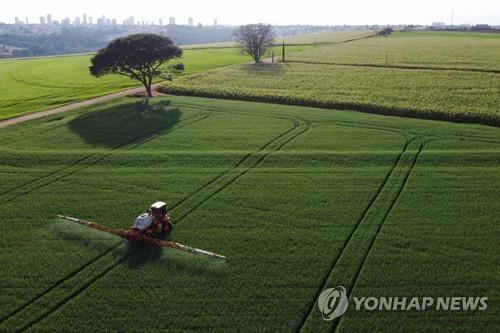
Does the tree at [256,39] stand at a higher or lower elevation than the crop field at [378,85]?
higher

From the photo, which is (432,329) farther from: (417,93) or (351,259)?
(417,93)

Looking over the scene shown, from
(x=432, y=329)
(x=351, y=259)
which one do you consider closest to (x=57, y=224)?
(x=351, y=259)

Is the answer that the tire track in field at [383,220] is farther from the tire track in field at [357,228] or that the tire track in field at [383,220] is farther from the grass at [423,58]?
the grass at [423,58]

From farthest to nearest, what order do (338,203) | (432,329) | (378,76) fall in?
(378,76)
(338,203)
(432,329)

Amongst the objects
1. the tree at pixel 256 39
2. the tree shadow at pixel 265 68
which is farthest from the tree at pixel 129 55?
the tree at pixel 256 39

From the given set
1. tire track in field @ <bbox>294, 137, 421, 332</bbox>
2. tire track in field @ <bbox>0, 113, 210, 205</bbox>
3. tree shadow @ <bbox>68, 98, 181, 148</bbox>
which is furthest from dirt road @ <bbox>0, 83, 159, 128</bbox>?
tire track in field @ <bbox>294, 137, 421, 332</bbox>

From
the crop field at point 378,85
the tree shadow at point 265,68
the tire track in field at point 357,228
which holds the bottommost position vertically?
the tire track in field at point 357,228
